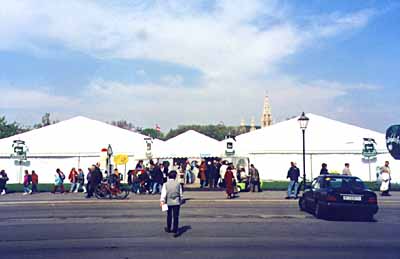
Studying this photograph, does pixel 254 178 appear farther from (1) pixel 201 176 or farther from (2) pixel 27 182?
(2) pixel 27 182

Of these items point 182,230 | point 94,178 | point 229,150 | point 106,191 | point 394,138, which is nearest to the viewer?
point 182,230

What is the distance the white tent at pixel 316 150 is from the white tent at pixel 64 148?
27.5 feet

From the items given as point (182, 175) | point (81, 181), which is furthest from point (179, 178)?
point (81, 181)

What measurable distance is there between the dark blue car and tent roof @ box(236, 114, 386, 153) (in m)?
21.4

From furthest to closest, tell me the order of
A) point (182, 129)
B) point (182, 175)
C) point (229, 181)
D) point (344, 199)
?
point (182, 129)
point (182, 175)
point (229, 181)
point (344, 199)

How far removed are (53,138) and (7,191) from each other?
9.43m

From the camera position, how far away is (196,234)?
1208cm

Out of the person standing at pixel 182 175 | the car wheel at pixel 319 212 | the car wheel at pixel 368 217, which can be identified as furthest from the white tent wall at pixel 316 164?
the car wheel at pixel 319 212

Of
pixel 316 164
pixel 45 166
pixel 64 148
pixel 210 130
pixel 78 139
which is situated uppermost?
pixel 210 130

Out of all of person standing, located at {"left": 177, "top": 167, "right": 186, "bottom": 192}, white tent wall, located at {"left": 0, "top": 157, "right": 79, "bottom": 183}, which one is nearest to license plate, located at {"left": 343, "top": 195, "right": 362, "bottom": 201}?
person standing, located at {"left": 177, "top": 167, "right": 186, "bottom": 192}

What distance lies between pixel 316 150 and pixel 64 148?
1971 cm

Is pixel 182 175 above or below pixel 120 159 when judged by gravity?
below

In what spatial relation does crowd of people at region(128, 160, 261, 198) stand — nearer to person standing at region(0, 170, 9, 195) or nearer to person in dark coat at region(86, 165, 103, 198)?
person in dark coat at region(86, 165, 103, 198)

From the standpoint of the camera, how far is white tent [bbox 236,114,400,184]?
125 feet
